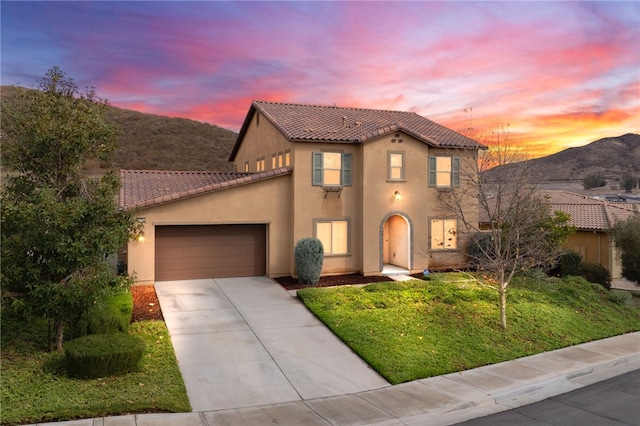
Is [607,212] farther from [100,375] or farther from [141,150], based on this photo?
[141,150]

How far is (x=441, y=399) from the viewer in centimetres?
946

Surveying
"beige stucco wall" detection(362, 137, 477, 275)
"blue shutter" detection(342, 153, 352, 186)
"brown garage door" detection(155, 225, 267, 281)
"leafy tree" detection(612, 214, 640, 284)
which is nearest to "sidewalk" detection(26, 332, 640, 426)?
"beige stucco wall" detection(362, 137, 477, 275)

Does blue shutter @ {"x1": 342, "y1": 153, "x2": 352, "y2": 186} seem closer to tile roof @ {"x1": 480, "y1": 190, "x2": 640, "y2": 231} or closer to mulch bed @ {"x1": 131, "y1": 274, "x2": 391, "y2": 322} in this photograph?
mulch bed @ {"x1": 131, "y1": 274, "x2": 391, "y2": 322}

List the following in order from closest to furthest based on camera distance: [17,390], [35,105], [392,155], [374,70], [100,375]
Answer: [17,390] → [100,375] → [35,105] → [392,155] → [374,70]

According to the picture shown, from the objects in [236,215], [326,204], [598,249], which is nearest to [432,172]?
[326,204]

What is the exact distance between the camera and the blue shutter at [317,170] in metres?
20.3

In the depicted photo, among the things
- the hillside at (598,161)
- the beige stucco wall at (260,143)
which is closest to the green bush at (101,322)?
the beige stucco wall at (260,143)

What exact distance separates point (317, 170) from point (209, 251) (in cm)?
565

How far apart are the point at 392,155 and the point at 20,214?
14.9 meters

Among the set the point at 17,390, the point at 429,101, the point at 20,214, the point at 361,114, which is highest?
the point at 429,101

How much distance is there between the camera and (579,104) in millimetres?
28062

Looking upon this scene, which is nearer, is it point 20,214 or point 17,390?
point 17,390

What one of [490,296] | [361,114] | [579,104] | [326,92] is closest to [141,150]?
[326,92]

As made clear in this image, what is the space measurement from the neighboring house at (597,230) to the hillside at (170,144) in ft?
159
